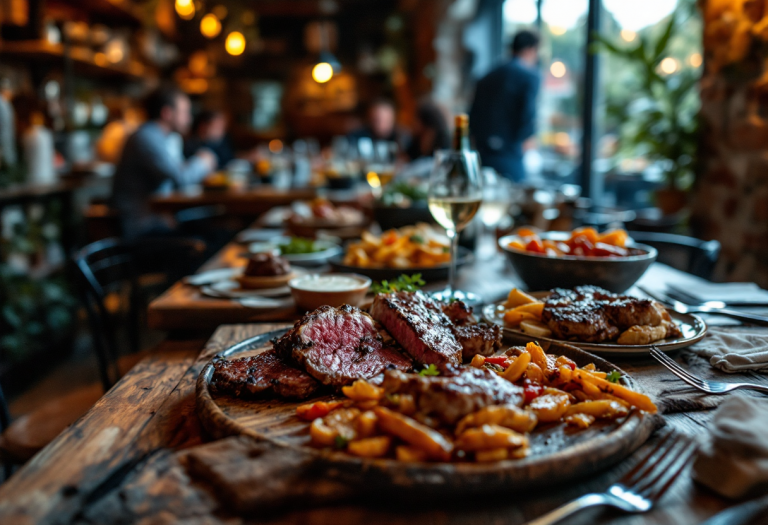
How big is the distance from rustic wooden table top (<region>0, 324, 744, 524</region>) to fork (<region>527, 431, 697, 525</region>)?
15mm

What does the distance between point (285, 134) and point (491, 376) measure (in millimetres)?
12289

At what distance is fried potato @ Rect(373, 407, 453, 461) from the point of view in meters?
0.74

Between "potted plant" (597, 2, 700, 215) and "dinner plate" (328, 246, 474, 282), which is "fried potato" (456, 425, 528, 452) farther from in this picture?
"potted plant" (597, 2, 700, 215)

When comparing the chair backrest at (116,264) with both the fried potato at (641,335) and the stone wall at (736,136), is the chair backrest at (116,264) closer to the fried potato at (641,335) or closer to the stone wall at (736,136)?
the fried potato at (641,335)

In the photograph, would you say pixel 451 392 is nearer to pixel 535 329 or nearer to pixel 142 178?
pixel 535 329

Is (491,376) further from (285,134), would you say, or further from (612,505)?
(285,134)

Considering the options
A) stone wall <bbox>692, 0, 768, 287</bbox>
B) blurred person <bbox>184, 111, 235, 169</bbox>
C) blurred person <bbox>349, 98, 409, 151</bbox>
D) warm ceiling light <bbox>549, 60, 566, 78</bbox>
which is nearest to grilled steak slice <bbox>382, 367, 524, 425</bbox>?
stone wall <bbox>692, 0, 768, 287</bbox>

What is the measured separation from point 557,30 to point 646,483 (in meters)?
6.22

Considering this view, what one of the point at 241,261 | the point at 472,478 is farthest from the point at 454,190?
the point at 241,261

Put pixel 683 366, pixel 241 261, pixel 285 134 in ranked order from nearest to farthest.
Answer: pixel 683 366, pixel 241 261, pixel 285 134

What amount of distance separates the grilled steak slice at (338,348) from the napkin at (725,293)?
41.4 inches

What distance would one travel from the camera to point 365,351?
1087 millimetres

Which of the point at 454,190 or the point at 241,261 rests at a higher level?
the point at 454,190

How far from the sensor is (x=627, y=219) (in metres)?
3.78
